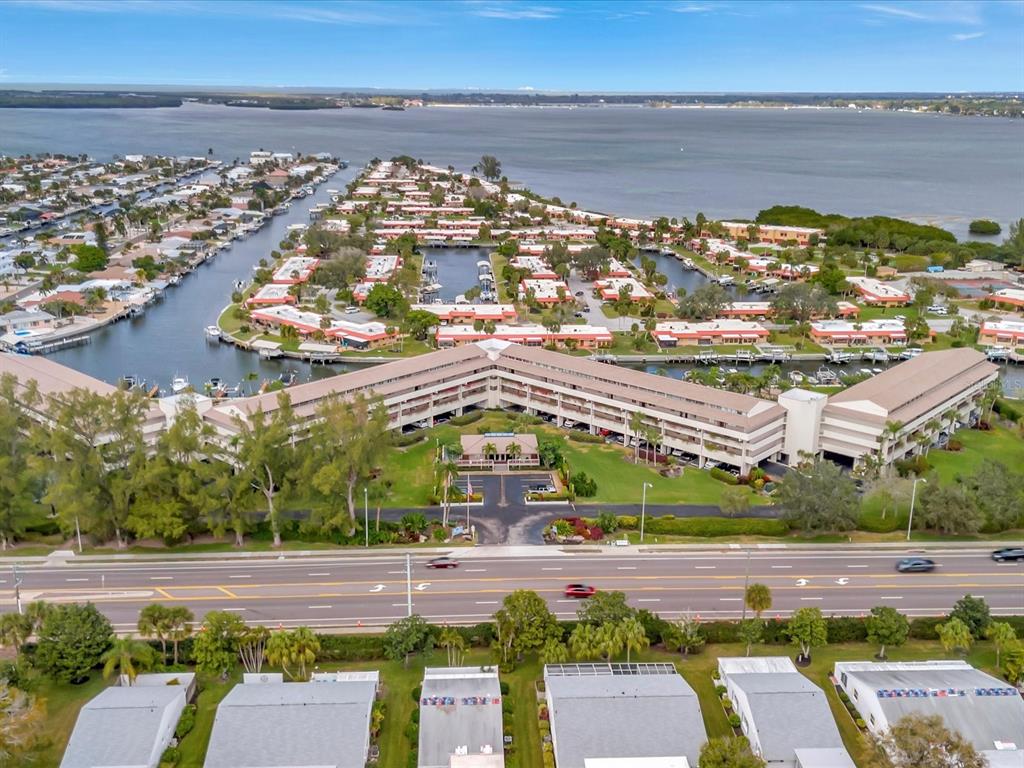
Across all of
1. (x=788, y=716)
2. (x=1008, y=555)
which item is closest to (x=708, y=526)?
(x=1008, y=555)

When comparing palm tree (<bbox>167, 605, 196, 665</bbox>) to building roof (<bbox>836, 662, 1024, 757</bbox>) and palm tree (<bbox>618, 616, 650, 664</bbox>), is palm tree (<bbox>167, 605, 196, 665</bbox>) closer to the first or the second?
palm tree (<bbox>618, 616, 650, 664</bbox>)

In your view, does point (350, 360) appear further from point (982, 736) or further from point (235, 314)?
point (982, 736)

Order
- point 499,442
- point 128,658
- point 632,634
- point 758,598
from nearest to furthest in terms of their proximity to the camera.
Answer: point 128,658
point 632,634
point 758,598
point 499,442

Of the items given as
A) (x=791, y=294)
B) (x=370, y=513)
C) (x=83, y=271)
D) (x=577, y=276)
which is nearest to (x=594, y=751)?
(x=370, y=513)

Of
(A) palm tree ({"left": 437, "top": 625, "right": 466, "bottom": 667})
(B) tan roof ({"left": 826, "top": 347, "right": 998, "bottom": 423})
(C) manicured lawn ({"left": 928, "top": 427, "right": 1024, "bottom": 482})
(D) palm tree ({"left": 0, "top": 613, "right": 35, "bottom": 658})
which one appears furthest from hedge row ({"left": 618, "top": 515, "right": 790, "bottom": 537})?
(D) palm tree ({"left": 0, "top": 613, "right": 35, "bottom": 658})

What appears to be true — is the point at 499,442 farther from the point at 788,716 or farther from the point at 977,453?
the point at 977,453

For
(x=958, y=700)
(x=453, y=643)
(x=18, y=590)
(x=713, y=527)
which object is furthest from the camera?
(x=713, y=527)

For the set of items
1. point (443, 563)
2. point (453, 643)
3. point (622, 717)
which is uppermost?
point (453, 643)
